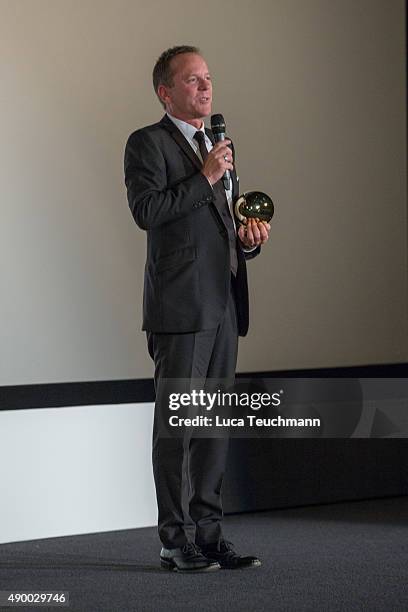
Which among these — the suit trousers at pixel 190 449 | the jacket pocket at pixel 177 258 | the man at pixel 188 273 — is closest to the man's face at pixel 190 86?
the man at pixel 188 273

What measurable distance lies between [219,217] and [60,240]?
1.44 m

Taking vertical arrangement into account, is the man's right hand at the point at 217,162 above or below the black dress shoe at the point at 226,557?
above

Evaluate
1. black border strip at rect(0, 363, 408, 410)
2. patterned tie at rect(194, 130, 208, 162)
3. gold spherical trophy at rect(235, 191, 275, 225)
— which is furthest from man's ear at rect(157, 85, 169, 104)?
black border strip at rect(0, 363, 408, 410)

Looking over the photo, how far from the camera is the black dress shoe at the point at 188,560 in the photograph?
3088 mm

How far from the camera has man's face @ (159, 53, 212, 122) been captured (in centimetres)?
308

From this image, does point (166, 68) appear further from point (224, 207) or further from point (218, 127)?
point (224, 207)

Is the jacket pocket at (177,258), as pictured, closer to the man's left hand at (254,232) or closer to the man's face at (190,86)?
the man's left hand at (254,232)

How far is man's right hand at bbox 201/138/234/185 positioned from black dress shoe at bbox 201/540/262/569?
1.00 metres

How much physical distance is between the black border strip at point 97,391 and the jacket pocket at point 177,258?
0.97m

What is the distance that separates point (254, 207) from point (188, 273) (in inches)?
10.2

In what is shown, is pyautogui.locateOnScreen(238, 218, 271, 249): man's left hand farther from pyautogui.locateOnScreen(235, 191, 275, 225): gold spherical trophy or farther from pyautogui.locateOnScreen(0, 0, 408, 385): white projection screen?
pyautogui.locateOnScreen(0, 0, 408, 385): white projection screen

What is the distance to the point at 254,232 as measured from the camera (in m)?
3.10

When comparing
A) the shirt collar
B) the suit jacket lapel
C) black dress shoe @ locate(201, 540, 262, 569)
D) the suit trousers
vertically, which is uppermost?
the shirt collar

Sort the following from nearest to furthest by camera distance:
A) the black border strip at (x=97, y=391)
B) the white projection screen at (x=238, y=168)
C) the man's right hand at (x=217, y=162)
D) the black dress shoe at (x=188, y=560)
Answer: the man's right hand at (x=217, y=162)
the black dress shoe at (x=188, y=560)
the black border strip at (x=97, y=391)
the white projection screen at (x=238, y=168)
